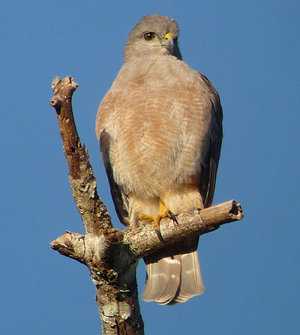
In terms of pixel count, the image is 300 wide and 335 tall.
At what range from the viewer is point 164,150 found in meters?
5.05

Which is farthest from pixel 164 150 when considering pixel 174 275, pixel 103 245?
pixel 103 245

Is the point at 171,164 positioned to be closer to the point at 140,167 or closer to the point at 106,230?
the point at 140,167

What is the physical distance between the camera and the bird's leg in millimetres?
4796

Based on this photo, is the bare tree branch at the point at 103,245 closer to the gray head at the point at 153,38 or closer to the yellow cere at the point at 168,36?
the gray head at the point at 153,38

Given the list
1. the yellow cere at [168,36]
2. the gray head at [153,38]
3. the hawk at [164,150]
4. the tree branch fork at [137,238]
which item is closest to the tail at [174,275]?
the hawk at [164,150]

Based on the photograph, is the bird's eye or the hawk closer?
the hawk

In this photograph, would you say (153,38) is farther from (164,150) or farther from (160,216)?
(160,216)

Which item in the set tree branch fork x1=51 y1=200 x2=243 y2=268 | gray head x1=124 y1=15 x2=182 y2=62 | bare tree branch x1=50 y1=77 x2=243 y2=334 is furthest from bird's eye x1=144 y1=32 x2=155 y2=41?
bare tree branch x1=50 y1=77 x2=243 y2=334

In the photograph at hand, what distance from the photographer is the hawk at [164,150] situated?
199 inches

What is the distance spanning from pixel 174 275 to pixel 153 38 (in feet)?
9.07

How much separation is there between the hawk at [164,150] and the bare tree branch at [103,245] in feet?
2.53

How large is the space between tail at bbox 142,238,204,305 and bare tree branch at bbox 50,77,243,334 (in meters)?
0.97

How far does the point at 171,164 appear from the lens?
5117mm

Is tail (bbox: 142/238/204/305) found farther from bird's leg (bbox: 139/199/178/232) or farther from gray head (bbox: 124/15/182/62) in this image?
gray head (bbox: 124/15/182/62)
